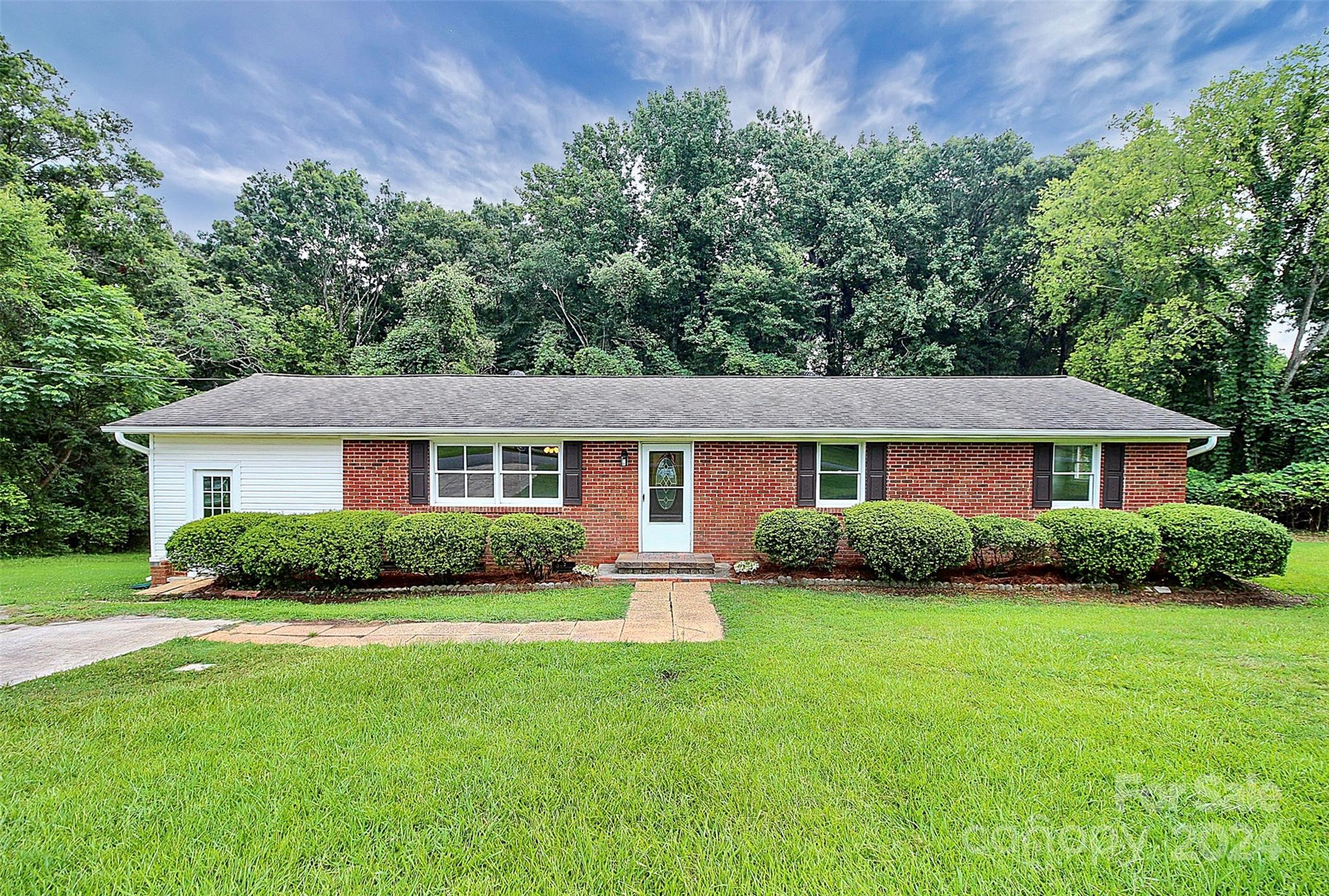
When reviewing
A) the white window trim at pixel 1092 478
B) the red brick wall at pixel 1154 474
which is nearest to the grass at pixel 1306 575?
the red brick wall at pixel 1154 474

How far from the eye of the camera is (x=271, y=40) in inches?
435

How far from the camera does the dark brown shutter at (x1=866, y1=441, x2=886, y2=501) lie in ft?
29.8

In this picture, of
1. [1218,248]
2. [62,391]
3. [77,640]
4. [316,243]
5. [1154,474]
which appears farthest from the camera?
[316,243]

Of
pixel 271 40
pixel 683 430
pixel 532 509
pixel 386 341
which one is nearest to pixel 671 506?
pixel 683 430

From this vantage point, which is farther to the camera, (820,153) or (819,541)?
(820,153)

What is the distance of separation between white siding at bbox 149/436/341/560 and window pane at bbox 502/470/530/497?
2846 mm

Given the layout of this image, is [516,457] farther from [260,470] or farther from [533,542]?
[260,470]

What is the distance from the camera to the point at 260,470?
9.05 metres

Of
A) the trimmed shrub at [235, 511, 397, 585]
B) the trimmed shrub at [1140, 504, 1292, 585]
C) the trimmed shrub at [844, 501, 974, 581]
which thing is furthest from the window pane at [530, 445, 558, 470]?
the trimmed shrub at [1140, 504, 1292, 585]

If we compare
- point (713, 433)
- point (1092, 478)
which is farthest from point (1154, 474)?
point (713, 433)

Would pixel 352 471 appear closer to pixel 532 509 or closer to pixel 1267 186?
pixel 532 509

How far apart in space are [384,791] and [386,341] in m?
20.9

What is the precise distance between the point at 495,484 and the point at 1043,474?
962cm

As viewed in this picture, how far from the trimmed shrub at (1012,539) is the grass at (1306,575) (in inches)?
137
